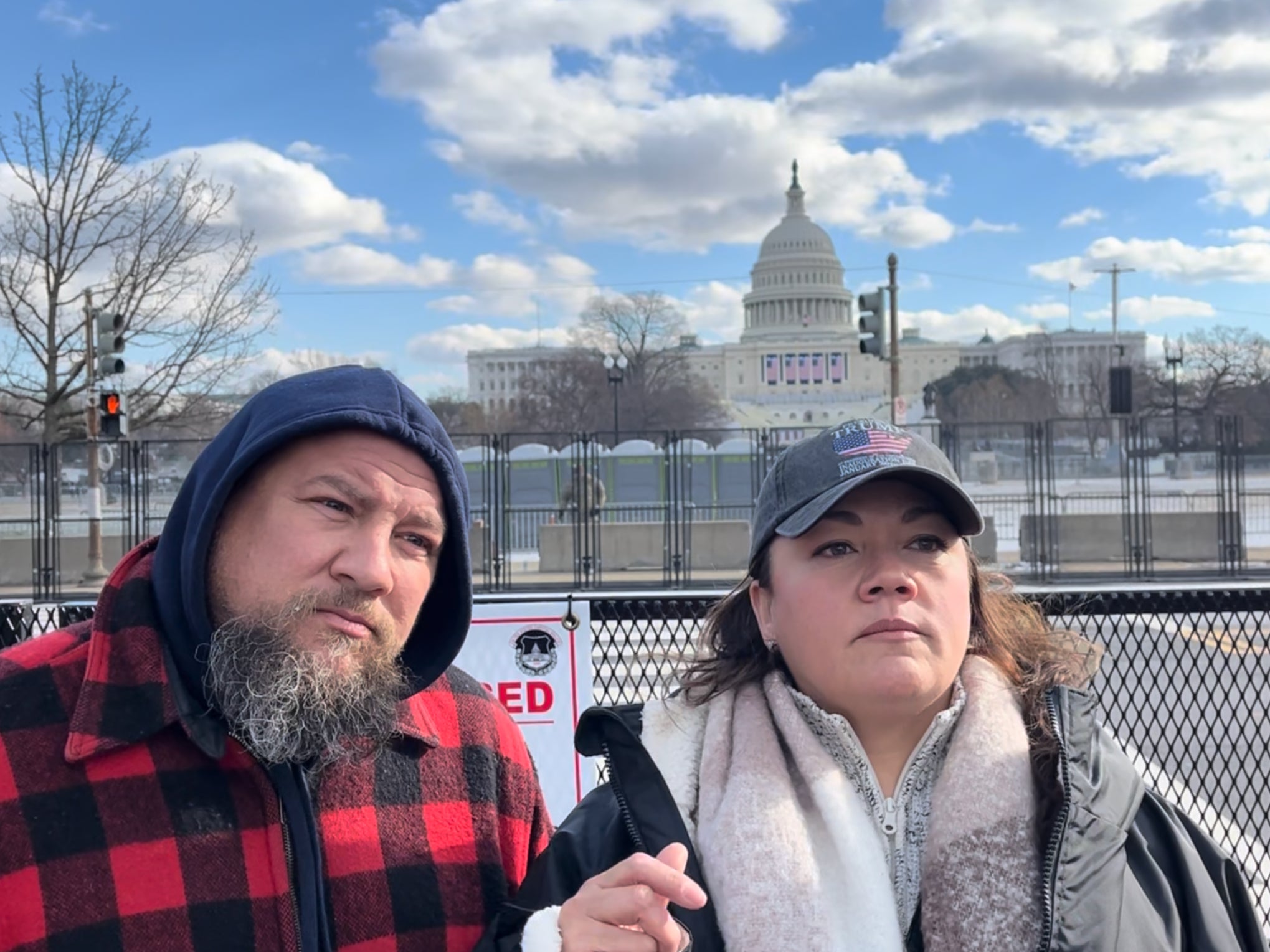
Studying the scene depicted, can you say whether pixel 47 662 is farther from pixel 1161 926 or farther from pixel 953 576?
pixel 1161 926

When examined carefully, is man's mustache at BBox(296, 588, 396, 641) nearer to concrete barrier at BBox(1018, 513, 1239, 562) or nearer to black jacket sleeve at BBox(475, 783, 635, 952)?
black jacket sleeve at BBox(475, 783, 635, 952)

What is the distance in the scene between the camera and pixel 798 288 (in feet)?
395

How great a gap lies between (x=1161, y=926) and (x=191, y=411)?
20239mm

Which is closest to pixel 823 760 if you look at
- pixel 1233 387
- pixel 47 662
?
pixel 47 662

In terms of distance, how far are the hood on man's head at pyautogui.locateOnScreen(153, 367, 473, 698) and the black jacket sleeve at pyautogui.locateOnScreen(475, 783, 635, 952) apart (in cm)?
62

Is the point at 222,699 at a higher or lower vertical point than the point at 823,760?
higher

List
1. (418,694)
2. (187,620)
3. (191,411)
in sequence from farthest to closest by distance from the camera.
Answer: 1. (191,411)
2. (418,694)
3. (187,620)

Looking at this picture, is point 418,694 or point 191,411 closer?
point 418,694

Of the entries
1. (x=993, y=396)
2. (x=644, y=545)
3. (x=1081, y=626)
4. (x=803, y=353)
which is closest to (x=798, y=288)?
(x=803, y=353)

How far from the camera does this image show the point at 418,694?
2316 millimetres

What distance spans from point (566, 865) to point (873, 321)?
17.6m

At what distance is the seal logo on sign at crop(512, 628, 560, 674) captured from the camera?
3727mm

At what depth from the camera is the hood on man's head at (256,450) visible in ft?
6.26

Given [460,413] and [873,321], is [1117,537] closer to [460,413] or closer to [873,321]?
[873,321]
